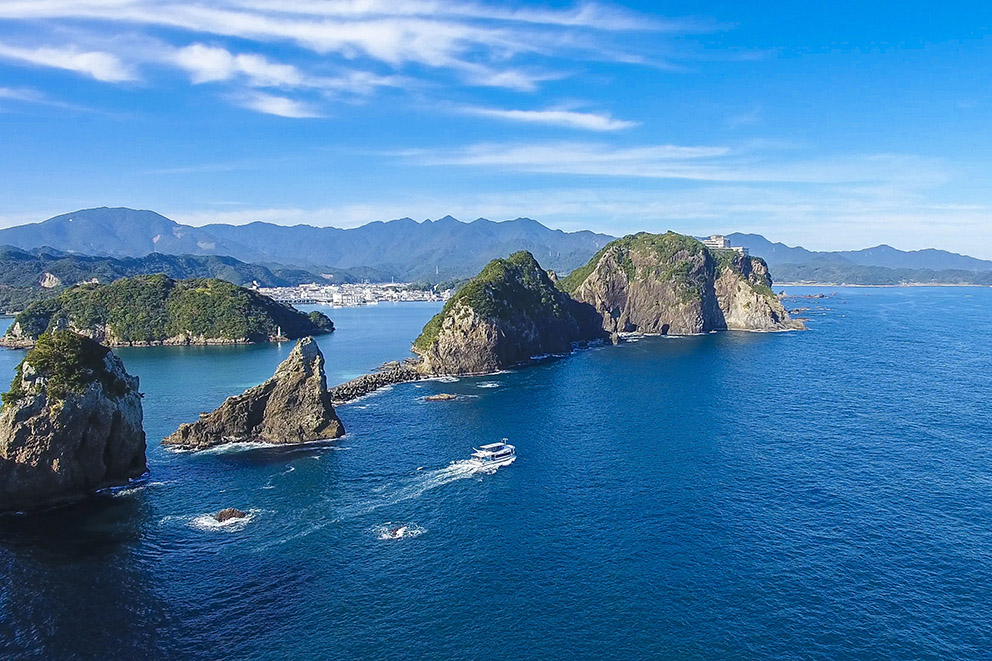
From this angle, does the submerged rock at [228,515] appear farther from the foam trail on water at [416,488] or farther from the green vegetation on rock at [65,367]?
the green vegetation on rock at [65,367]

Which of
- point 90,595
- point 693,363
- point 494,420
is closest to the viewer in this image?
point 90,595

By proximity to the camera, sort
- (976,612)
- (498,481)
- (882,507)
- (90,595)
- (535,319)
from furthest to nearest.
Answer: (535,319) → (498,481) → (882,507) → (90,595) → (976,612)

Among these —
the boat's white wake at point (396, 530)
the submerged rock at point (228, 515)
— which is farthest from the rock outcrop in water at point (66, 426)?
the boat's white wake at point (396, 530)

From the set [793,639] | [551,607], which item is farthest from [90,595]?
[793,639]

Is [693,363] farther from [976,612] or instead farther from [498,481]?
[976,612]

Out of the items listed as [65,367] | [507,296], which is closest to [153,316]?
[507,296]

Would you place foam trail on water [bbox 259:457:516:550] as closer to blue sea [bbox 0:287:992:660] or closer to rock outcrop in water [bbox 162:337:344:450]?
blue sea [bbox 0:287:992:660]
